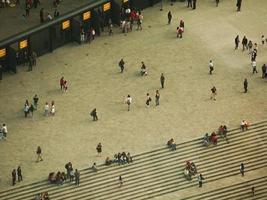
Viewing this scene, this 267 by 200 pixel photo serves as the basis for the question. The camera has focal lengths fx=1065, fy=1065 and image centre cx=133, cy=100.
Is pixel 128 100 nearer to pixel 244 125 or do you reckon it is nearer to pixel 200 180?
pixel 244 125

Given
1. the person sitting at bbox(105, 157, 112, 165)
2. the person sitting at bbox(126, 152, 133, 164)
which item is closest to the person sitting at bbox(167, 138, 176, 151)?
the person sitting at bbox(126, 152, 133, 164)

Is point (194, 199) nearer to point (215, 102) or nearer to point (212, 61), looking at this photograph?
point (215, 102)

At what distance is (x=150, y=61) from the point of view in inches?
Answer: 3772

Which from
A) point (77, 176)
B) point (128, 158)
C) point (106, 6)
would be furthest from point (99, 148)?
point (106, 6)

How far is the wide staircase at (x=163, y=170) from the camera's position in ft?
266

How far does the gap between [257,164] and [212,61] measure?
46.1 feet

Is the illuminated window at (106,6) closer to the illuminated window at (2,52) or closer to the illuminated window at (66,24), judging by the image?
the illuminated window at (66,24)

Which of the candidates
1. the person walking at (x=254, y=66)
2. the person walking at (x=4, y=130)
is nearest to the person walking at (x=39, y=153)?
the person walking at (x=4, y=130)

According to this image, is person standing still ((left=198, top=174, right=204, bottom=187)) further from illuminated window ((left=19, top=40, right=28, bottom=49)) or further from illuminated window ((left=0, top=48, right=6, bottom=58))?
illuminated window ((left=0, top=48, right=6, bottom=58))

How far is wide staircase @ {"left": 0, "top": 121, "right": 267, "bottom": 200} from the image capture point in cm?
8106

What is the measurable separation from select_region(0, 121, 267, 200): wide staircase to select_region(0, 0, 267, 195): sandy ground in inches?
42.3

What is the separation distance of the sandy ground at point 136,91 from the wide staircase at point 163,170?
1075 mm

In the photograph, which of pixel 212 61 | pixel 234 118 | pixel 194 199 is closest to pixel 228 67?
pixel 212 61

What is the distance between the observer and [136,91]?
3597 inches
